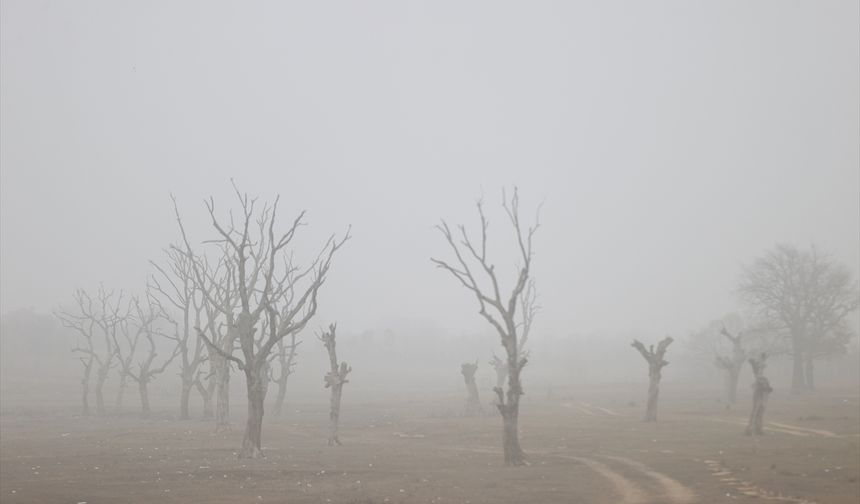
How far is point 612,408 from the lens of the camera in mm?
61156

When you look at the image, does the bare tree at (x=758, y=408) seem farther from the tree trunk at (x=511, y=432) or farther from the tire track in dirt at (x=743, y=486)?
the tree trunk at (x=511, y=432)

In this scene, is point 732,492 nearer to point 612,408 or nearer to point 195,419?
point 612,408

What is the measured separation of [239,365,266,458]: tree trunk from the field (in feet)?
4.20

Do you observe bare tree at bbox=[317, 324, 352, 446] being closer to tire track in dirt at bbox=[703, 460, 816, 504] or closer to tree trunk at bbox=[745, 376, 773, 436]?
tire track in dirt at bbox=[703, 460, 816, 504]

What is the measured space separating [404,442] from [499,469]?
14445mm

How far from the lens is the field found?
63.9ft

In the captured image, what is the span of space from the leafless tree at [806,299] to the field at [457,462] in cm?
2159

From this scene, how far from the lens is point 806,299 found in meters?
69.9

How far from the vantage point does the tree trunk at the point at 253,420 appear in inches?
1192

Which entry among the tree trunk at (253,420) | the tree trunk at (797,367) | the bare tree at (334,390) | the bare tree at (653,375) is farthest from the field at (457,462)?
the tree trunk at (797,367)

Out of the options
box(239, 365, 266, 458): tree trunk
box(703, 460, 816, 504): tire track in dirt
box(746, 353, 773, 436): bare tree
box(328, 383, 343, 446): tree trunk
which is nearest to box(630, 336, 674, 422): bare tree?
box(746, 353, 773, 436): bare tree

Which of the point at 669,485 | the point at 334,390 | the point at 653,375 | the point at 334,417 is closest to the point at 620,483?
the point at 669,485

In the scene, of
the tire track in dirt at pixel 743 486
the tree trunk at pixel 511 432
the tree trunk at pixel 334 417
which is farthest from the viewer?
the tree trunk at pixel 334 417

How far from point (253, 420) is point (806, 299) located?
196ft
